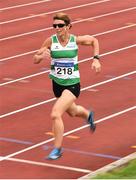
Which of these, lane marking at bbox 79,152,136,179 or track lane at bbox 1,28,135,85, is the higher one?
lane marking at bbox 79,152,136,179

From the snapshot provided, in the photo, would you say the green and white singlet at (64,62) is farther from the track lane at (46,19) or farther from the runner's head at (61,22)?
the track lane at (46,19)

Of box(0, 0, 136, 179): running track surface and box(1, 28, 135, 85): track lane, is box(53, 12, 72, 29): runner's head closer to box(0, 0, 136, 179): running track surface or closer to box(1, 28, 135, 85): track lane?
box(0, 0, 136, 179): running track surface

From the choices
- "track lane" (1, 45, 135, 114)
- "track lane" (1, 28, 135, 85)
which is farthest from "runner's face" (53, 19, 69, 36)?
"track lane" (1, 28, 135, 85)

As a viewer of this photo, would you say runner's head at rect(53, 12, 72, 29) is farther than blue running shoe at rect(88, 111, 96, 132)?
No

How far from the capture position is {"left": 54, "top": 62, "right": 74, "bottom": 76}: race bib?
10.4 m

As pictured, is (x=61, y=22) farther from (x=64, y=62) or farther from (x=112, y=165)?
(x=112, y=165)

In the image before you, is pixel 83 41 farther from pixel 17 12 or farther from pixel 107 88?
pixel 17 12

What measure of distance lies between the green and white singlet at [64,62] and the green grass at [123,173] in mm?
1525

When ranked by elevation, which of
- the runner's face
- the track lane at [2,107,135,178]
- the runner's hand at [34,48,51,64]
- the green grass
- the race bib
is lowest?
the track lane at [2,107,135,178]

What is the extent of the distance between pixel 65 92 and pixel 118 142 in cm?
145

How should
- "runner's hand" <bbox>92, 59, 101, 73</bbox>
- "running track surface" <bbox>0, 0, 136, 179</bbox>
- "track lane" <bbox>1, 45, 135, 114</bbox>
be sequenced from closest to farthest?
1. "runner's hand" <bbox>92, 59, 101, 73</bbox>
2. "running track surface" <bbox>0, 0, 136, 179</bbox>
3. "track lane" <bbox>1, 45, 135, 114</bbox>

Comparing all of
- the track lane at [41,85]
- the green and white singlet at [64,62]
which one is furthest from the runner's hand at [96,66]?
the track lane at [41,85]

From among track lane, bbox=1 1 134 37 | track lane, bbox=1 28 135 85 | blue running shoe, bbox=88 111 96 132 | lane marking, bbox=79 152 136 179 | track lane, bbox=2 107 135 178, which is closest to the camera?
lane marking, bbox=79 152 136 179

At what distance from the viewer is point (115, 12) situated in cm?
2423
